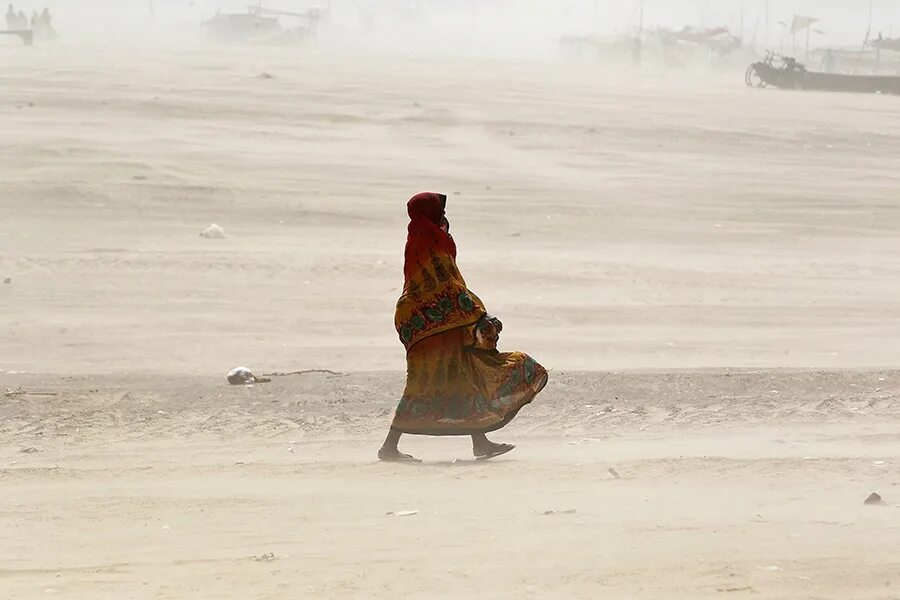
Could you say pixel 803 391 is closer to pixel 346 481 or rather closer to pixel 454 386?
pixel 454 386

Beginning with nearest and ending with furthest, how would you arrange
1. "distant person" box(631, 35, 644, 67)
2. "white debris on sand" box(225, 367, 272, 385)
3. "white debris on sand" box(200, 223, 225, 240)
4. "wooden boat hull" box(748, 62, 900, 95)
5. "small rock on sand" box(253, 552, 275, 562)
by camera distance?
"small rock on sand" box(253, 552, 275, 562), "white debris on sand" box(225, 367, 272, 385), "white debris on sand" box(200, 223, 225, 240), "wooden boat hull" box(748, 62, 900, 95), "distant person" box(631, 35, 644, 67)

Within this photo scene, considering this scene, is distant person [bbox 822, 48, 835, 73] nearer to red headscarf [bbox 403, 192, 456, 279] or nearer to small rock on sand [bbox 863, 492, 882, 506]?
red headscarf [bbox 403, 192, 456, 279]

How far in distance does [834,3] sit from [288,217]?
398 ft

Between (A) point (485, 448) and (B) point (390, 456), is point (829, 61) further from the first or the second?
(B) point (390, 456)

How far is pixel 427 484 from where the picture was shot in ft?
22.5

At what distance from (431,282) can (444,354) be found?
0.39m

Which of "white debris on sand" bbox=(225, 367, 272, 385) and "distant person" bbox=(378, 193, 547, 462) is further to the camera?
"white debris on sand" bbox=(225, 367, 272, 385)

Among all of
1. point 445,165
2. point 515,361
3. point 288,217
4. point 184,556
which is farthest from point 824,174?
point 184,556

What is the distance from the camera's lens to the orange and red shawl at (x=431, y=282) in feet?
23.1

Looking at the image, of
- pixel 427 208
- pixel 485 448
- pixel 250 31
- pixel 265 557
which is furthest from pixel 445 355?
pixel 250 31

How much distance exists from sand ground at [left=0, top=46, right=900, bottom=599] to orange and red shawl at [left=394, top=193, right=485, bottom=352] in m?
0.72

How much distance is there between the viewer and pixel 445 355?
23.8 ft

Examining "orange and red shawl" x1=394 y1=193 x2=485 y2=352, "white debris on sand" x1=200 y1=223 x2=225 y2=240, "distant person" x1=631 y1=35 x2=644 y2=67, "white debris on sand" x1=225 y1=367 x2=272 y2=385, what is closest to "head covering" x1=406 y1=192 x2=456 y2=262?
"orange and red shawl" x1=394 y1=193 x2=485 y2=352

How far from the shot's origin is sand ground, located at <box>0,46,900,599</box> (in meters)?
5.49
